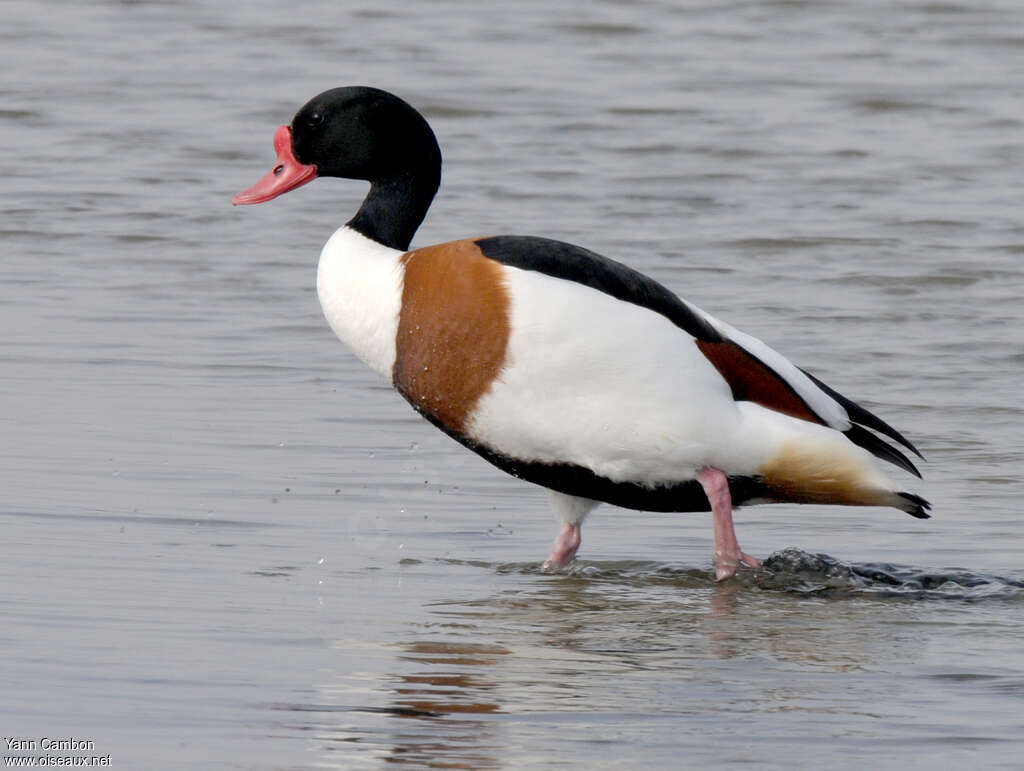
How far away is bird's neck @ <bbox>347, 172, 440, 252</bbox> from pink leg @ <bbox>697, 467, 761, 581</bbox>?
1.13 meters

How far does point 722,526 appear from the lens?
6055 mm

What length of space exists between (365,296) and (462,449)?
181 cm

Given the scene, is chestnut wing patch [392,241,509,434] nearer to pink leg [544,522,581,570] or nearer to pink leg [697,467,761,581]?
pink leg [544,522,581,570]

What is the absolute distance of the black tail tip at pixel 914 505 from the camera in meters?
6.14

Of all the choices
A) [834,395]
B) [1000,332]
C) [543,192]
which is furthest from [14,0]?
[834,395]

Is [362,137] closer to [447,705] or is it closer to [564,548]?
[564,548]

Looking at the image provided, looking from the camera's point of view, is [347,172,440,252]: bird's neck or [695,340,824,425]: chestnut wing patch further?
[347,172,440,252]: bird's neck

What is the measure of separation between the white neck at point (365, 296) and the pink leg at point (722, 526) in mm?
918

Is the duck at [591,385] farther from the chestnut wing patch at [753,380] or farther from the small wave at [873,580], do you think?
the small wave at [873,580]

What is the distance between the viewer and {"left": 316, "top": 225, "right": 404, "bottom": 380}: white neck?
19.4 ft

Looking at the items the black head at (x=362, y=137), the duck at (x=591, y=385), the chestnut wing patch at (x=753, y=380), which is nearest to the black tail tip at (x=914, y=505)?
the duck at (x=591, y=385)

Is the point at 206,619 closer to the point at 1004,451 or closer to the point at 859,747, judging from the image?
the point at 859,747

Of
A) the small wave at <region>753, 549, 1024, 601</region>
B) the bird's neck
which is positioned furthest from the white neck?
the small wave at <region>753, 549, 1024, 601</region>

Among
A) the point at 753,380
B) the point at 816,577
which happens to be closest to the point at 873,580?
the point at 816,577
